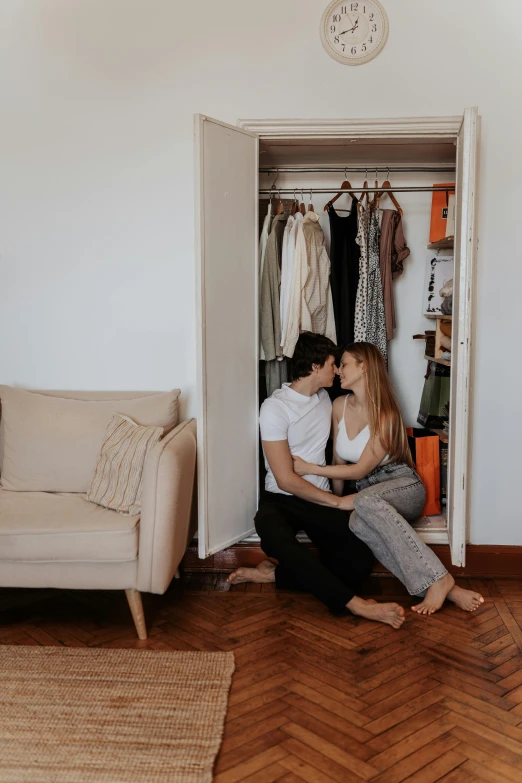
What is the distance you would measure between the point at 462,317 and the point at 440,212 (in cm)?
104

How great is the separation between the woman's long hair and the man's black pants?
0.38 m

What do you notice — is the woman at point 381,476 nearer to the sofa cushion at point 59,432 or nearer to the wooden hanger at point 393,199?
the sofa cushion at point 59,432

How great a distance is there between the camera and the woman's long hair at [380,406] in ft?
10.7

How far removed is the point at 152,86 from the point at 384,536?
2230 millimetres

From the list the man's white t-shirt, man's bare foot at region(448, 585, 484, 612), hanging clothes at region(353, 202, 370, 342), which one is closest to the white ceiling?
hanging clothes at region(353, 202, 370, 342)

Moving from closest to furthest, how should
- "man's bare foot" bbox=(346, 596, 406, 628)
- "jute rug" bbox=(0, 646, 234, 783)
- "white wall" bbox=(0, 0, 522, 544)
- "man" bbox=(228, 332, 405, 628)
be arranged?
"jute rug" bbox=(0, 646, 234, 783)
"man's bare foot" bbox=(346, 596, 406, 628)
"man" bbox=(228, 332, 405, 628)
"white wall" bbox=(0, 0, 522, 544)

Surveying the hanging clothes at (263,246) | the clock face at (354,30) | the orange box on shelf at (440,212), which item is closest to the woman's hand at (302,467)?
the hanging clothes at (263,246)

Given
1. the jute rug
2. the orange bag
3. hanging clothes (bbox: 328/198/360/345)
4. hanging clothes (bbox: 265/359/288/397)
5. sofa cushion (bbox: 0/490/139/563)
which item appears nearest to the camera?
Result: the jute rug

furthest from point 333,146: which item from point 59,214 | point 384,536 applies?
point 384,536

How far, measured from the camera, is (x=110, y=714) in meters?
2.24

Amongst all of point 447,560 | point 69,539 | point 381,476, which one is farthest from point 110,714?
point 447,560

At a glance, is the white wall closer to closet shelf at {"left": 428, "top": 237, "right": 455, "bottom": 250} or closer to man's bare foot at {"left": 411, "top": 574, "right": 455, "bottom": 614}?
closet shelf at {"left": 428, "top": 237, "right": 455, "bottom": 250}

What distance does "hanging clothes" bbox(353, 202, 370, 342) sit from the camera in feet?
12.7

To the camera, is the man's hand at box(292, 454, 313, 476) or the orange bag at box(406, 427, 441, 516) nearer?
the man's hand at box(292, 454, 313, 476)
